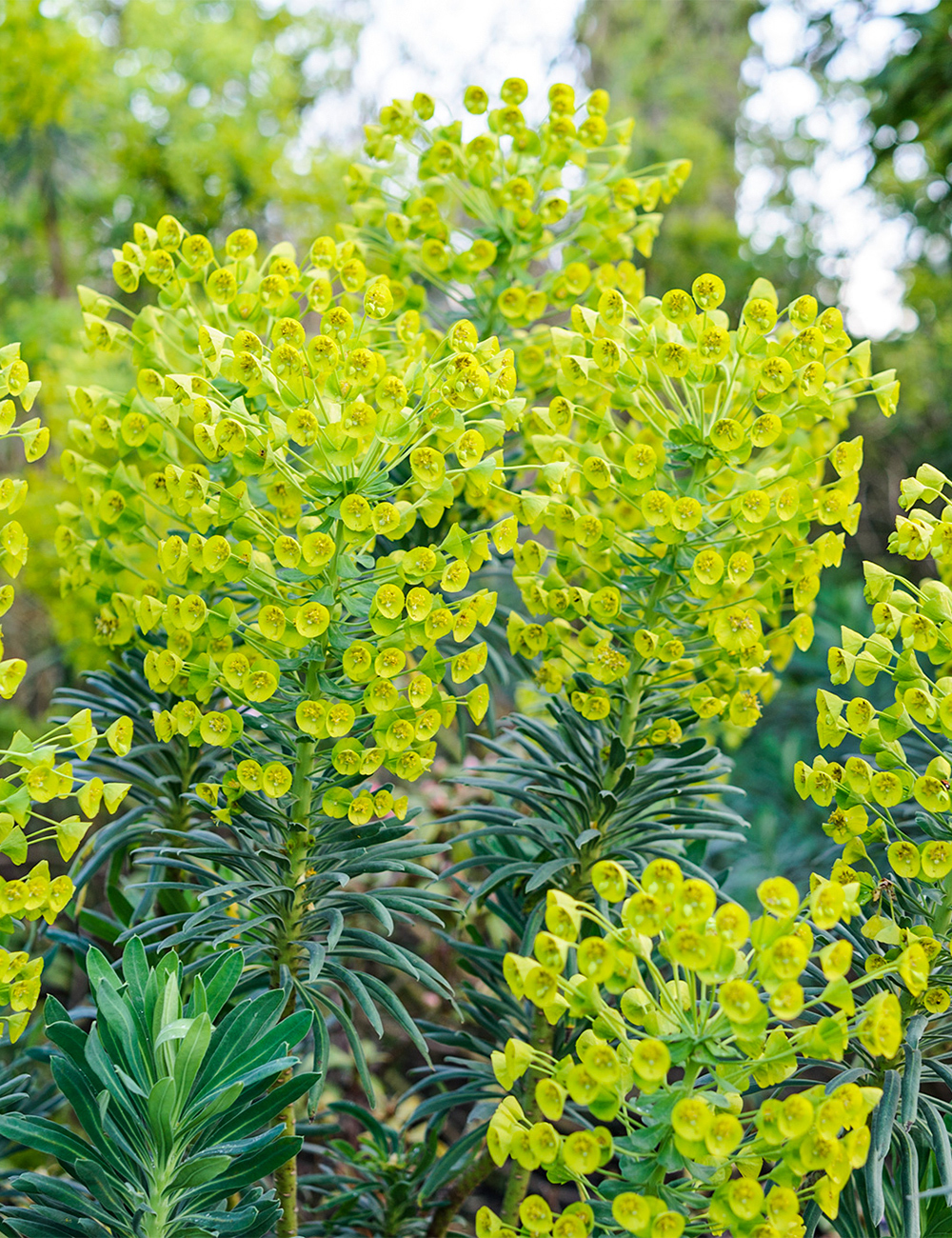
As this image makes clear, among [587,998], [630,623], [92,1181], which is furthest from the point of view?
[630,623]

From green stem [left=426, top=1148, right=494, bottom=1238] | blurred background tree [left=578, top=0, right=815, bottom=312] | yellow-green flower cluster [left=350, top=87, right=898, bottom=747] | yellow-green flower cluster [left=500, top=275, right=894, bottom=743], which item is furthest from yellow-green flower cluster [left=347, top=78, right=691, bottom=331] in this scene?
blurred background tree [left=578, top=0, right=815, bottom=312]

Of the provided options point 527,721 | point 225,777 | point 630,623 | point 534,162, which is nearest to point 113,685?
point 225,777

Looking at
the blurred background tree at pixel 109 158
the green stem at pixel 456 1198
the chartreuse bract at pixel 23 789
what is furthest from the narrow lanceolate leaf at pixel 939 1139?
the blurred background tree at pixel 109 158

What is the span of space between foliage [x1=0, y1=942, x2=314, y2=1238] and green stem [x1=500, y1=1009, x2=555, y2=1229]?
409mm

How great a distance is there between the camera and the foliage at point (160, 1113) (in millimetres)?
962

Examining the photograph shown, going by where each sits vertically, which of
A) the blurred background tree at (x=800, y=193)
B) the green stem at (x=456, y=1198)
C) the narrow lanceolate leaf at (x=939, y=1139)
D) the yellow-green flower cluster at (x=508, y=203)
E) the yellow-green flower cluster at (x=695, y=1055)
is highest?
the blurred background tree at (x=800, y=193)

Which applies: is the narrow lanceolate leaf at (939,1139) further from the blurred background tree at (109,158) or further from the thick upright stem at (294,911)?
the blurred background tree at (109,158)

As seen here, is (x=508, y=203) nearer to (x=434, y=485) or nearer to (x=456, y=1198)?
(x=434, y=485)

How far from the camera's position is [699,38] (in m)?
6.65

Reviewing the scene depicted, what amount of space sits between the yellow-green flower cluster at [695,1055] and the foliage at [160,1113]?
28 centimetres

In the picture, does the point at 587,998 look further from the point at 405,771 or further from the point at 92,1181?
the point at 92,1181

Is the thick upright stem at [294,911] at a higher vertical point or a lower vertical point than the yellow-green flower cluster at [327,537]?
lower

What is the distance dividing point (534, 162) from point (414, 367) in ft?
2.14

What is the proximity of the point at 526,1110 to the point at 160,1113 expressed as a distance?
0.61 m
